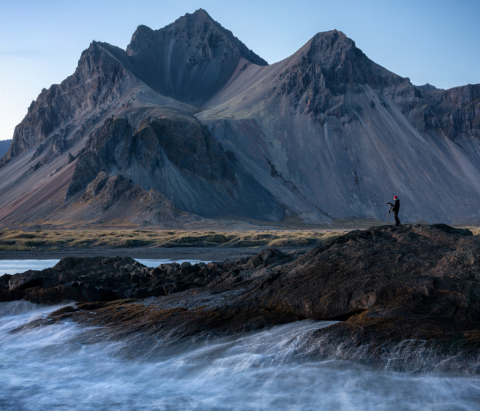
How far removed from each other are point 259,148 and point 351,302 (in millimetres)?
84891

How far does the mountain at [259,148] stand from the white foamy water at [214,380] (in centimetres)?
5002

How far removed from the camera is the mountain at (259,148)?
237 ft

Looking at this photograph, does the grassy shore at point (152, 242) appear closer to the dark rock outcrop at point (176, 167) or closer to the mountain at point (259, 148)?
the mountain at point (259, 148)

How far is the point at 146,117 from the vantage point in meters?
81.0

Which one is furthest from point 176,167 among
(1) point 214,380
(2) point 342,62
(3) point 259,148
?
(1) point 214,380

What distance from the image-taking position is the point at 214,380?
8.82 m

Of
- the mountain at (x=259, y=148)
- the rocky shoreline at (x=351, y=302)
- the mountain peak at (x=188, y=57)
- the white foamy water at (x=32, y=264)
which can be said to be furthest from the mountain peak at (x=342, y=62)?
the rocky shoreline at (x=351, y=302)

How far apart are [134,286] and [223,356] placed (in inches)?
297

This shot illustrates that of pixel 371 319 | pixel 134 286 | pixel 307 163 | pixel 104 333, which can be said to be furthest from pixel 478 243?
pixel 307 163

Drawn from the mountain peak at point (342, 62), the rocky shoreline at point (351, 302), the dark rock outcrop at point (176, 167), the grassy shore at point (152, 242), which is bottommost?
the grassy shore at point (152, 242)

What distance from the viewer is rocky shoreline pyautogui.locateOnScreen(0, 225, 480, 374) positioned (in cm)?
834

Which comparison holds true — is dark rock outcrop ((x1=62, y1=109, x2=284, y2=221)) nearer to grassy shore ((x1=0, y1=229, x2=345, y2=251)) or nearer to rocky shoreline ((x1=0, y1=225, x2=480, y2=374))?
grassy shore ((x1=0, y1=229, x2=345, y2=251))

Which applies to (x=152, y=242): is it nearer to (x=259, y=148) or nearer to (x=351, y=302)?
(x=351, y=302)

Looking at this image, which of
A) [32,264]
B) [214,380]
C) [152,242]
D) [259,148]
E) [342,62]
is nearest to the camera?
[214,380]
